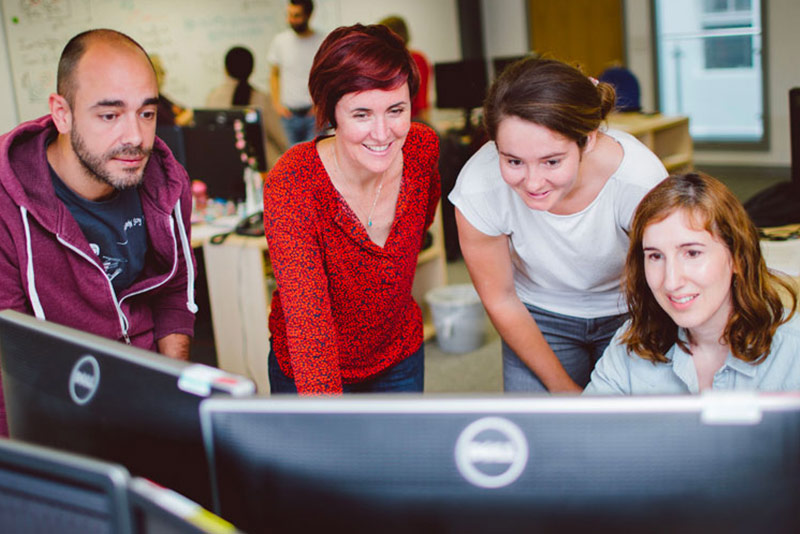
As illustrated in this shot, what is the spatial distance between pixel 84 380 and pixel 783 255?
194 cm

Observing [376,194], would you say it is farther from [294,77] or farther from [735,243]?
[294,77]

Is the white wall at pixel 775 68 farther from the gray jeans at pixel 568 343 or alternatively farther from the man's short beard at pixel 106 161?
the man's short beard at pixel 106 161

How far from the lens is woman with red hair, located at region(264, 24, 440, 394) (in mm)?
1422

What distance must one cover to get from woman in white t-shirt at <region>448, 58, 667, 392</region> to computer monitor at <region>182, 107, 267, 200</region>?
6.98 feet

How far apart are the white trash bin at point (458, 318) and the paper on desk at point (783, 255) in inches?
66.0

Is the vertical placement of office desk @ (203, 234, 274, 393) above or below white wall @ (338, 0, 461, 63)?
below

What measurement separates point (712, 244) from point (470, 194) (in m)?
0.47

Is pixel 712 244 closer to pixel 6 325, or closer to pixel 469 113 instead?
pixel 6 325

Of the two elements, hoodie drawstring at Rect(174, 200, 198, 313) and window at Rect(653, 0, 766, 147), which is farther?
window at Rect(653, 0, 766, 147)

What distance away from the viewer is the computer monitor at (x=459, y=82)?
605cm

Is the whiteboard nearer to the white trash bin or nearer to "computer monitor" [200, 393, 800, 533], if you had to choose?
the white trash bin

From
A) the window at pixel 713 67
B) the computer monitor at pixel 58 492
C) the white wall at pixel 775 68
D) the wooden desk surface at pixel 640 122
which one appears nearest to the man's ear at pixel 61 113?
the computer monitor at pixel 58 492

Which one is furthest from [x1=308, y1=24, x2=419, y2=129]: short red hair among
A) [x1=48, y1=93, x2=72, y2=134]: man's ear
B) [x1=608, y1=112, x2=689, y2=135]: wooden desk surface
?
[x1=608, y1=112, x2=689, y2=135]: wooden desk surface

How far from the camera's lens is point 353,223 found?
5.07 ft
